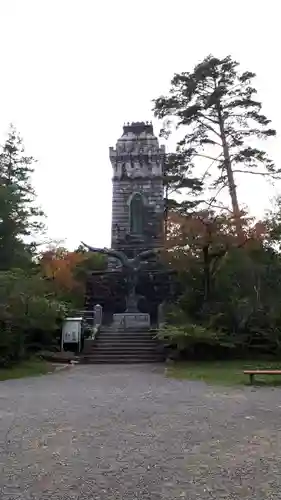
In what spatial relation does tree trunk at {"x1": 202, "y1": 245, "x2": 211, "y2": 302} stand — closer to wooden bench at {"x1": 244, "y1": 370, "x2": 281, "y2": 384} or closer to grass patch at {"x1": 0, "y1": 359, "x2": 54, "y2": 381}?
grass patch at {"x1": 0, "y1": 359, "x2": 54, "y2": 381}

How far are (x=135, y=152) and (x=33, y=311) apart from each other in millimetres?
24126

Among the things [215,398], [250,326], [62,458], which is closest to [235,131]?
[250,326]

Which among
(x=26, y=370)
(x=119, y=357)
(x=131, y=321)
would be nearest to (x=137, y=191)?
(x=131, y=321)

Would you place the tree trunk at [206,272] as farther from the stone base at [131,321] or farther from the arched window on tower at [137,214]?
the arched window on tower at [137,214]

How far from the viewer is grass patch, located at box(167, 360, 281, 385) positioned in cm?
1284

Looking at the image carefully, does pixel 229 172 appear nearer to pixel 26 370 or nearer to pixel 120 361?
pixel 120 361

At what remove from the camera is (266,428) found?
6957mm

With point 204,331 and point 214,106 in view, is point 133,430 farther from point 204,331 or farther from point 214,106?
point 214,106

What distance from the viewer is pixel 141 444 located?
6.06 m

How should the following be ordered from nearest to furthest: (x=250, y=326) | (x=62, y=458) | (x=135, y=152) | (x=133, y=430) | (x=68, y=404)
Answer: (x=62, y=458)
(x=133, y=430)
(x=68, y=404)
(x=250, y=326)
(x=135, y=152)

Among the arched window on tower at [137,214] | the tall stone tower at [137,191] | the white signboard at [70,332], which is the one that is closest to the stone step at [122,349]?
the white signboard at [70,332]

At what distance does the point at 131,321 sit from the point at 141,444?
67.0ft

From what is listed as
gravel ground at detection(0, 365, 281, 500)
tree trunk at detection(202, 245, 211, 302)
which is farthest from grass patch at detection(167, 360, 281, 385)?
tree trunk at detection(202, 245, 211, 302)

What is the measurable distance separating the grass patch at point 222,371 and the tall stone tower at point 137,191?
18.9 meters
